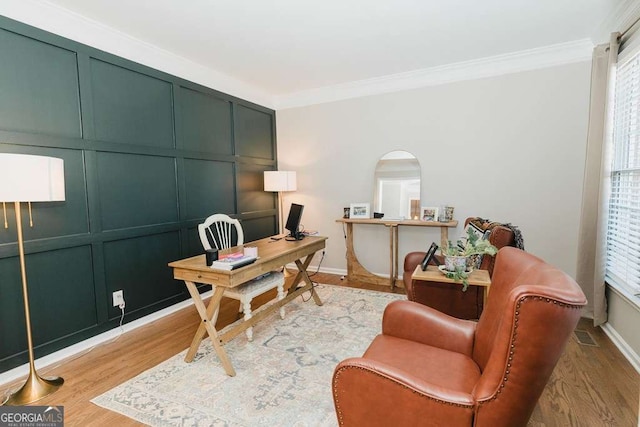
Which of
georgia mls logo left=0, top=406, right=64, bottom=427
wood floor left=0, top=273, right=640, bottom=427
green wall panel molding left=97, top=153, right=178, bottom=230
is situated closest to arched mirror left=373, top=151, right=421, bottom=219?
wood floor left=0, top=273, right=640, bottom=427

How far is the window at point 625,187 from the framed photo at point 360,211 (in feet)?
7.79

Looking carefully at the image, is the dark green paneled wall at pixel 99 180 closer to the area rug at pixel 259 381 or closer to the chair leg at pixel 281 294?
the area rug at pixel 259 381

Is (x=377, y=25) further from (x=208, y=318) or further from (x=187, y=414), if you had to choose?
(x=187, y=414)

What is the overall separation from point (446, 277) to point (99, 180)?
2901mm

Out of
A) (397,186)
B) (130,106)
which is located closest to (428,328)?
(397,186)

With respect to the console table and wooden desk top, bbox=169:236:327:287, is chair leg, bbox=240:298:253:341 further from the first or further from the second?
the console table

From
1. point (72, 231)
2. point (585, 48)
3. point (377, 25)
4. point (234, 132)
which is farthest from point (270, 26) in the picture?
point (585, 48)

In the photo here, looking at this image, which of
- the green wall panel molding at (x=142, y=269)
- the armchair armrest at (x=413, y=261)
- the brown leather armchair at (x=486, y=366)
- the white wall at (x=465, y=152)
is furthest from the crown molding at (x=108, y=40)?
the brown leather armchair at (x=486, y=366)

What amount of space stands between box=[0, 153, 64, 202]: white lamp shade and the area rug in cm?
131

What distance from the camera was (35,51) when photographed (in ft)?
7.41

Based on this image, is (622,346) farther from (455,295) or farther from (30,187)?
(30,187)

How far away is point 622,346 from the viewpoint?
2379mm

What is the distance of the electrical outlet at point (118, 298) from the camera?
9.07 ft

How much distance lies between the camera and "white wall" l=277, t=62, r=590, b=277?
3.24 m
